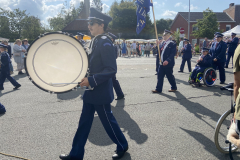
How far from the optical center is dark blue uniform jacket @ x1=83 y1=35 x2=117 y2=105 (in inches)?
97.9

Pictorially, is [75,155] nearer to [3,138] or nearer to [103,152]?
[103,152]

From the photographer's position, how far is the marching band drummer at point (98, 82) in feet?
8.19

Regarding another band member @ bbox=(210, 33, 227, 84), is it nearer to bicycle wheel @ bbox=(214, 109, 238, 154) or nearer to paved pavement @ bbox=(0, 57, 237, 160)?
paved pavement @ bbox=(0, 57, 237, 160)

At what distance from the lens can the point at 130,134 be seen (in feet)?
12.4

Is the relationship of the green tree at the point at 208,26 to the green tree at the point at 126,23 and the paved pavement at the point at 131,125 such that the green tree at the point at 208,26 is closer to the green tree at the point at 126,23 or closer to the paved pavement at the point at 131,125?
the green tree at the point at 126,23

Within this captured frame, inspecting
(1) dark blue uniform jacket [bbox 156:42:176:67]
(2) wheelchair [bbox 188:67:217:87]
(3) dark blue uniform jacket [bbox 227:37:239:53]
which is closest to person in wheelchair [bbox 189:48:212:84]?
(2) wheelchair [bbox 188:67:217:87]

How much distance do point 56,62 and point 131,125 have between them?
2.37 meters

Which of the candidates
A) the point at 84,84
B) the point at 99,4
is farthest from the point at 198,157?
the point at 99,4

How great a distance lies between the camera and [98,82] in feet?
8.10

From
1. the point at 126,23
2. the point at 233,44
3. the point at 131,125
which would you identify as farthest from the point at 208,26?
the point at 131,125

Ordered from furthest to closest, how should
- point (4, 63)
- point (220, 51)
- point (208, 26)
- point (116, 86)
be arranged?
1. point (208, 26)
2. point (220, 51)
3. point (4, 63)
4. point (116, 86)

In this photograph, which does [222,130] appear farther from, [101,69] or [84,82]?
[84,82]

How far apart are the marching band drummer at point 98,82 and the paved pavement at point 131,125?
0.47 metres

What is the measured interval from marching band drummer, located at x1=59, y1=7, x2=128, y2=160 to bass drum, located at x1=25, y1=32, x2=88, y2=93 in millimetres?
161
